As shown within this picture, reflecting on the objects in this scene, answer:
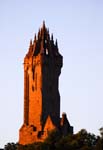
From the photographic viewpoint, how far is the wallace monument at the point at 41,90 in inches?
6644

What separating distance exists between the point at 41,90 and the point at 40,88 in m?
0.42

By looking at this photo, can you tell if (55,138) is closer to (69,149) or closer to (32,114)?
(69,149)

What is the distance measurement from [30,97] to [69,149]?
960 inches

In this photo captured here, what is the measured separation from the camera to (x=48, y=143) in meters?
151

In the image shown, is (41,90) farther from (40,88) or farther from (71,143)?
(71,143)

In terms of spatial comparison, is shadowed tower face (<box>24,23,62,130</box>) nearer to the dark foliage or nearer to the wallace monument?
the wallace monument

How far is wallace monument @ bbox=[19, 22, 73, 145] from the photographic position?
168750 mm

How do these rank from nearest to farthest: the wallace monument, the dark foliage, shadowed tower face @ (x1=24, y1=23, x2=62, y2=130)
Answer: the dark foliage, the wallace monument, shadowed tower face @ (x1=24, y1=23, x2=62, y2=130)

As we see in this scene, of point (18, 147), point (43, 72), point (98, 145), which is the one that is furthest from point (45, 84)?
point (98, 145)

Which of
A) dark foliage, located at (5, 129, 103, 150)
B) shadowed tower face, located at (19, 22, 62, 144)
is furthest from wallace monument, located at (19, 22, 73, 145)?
dark foliage, located at (5, 129, 103, 150)

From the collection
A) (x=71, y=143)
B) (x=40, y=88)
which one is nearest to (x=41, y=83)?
(x=40, y=88)

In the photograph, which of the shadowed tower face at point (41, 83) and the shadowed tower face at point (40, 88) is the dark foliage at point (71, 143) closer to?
the shadowed tower face at point (40, 88)

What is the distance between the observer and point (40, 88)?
170500mm

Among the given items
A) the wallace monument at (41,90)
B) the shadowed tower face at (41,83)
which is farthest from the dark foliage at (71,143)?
the shadowed tower face at (41,83)
